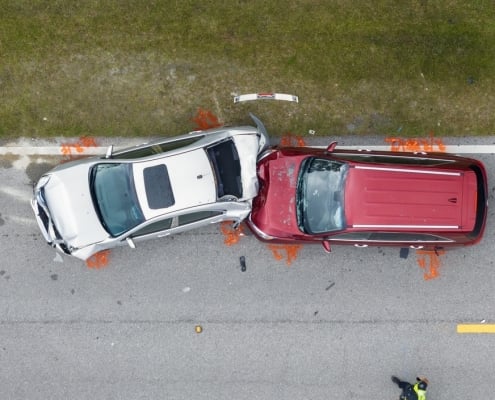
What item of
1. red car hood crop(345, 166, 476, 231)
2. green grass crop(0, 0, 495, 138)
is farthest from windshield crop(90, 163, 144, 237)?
red car hood crop(345, 166, 476, 231)

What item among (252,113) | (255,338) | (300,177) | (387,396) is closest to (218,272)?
(255,338)

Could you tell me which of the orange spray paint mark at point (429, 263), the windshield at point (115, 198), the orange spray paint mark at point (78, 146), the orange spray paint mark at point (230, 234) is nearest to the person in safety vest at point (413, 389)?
the orange spray paint mark at point (429, 263)

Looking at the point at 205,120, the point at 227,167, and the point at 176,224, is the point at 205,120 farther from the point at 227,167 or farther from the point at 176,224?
the point at 176,224

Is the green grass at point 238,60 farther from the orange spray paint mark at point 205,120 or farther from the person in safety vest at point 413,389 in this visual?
the person in safety vest at point 413,389

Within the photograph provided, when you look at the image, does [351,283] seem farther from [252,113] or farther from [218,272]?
[252,113]

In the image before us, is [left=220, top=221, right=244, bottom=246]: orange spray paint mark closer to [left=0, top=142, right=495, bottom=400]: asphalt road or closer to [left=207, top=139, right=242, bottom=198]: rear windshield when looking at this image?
[left=0, top=142, right=495, bottom=400]: asphalt road

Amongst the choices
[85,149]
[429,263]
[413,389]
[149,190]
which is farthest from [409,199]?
[85,149]
